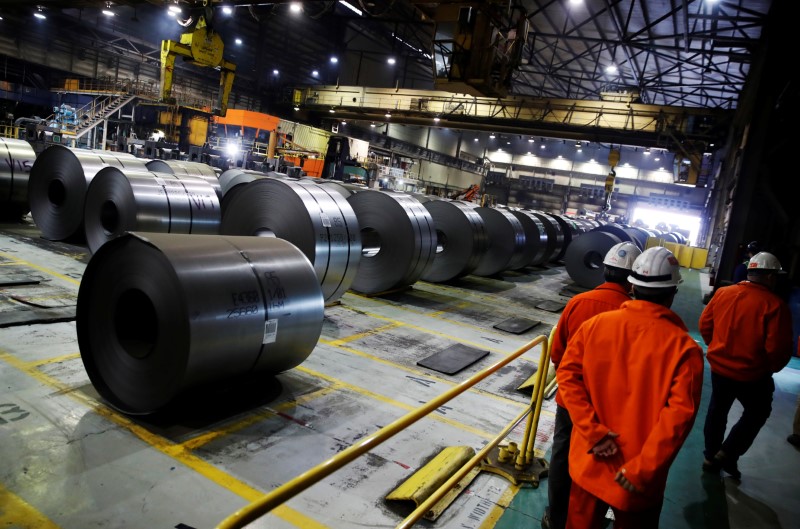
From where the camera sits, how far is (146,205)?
322 inches

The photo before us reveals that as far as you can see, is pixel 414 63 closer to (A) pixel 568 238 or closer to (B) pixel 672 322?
(A) pixel 568 238

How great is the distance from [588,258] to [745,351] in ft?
32.7

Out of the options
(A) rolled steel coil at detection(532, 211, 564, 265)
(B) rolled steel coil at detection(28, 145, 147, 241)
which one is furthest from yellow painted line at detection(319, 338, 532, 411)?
(A) rolled steel coil at detection(532, 211, 564, 265)

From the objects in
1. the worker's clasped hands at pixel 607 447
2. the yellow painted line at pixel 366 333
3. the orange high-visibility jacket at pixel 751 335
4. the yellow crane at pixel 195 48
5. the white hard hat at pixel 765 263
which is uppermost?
the yellow crane at pixel 195 48

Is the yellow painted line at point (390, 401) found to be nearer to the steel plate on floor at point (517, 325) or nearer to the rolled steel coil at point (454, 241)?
the steel plate on floor at point (517, 325)

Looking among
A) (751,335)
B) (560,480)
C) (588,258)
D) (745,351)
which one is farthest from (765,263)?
(588,258)

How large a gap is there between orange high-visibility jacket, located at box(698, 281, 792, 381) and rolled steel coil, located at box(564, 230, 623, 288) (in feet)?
30.3

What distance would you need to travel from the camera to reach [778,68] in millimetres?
10891

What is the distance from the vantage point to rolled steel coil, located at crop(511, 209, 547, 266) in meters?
15.5

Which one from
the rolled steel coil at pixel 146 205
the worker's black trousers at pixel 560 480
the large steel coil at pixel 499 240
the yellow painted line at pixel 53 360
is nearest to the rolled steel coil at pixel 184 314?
the yellow painted line at pixel 53 360

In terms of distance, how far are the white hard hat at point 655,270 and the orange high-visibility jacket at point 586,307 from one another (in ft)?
2.98

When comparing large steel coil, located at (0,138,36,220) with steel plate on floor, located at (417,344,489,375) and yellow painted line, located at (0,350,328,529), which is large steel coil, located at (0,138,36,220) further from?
steel plate on floor, located at (417,344,489,375)

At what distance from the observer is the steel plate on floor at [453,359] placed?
20.5ft

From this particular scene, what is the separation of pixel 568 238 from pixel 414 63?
29869mm
